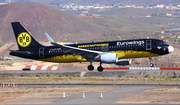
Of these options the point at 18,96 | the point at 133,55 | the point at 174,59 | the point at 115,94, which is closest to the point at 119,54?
the point at 133,55

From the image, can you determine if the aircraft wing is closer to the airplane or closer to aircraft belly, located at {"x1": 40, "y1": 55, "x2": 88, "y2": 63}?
the airplane

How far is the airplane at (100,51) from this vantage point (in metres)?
61.1

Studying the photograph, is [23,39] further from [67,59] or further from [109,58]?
[109,58]

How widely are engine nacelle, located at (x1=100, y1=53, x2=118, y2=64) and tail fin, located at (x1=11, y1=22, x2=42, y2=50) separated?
1226cm

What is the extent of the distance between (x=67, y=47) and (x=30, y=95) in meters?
14.9

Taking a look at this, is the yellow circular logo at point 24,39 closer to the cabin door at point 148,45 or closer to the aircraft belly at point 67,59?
the aircraft belly at point 67,59

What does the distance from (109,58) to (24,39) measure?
645 inches

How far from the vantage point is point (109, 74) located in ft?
277

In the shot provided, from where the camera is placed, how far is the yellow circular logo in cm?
6831

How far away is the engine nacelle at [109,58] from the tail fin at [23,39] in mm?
12259

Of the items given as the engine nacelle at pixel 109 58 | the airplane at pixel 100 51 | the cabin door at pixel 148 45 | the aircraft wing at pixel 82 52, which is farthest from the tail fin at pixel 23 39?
the cabin door at pixel 148 45

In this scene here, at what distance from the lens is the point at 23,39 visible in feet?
225

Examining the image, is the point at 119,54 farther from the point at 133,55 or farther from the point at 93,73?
the point at 93,73

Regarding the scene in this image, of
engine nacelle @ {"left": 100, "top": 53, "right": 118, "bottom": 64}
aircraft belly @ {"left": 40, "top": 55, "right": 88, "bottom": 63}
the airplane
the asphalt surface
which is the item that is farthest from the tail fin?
the asphalt surface
